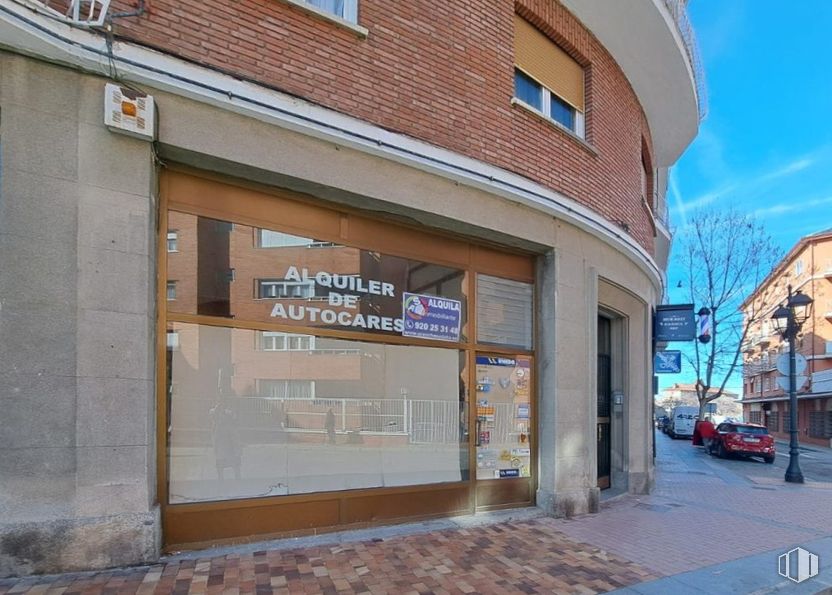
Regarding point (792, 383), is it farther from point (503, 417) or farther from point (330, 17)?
point (330, 17)

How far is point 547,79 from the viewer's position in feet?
26.2

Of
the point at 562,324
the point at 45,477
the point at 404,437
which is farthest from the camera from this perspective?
the point at 562,324

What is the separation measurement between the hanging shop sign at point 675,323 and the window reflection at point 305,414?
Result: 23.0 ft

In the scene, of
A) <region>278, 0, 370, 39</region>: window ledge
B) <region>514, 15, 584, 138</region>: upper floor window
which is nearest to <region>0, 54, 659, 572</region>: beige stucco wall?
<region>278, 0, 370, 39</region>: window ledge

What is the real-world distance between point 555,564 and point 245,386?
342cm

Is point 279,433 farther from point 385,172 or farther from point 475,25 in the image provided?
point 475,25

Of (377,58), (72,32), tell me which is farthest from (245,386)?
(377,58)

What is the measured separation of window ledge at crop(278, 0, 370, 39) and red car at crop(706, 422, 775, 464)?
20.3 meters

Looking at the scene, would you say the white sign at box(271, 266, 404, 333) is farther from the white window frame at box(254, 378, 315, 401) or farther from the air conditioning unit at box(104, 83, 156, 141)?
the air conditioning unit at box(104, 83, 156, 141)

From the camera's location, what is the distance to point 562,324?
745 cm

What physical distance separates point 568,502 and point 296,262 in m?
4.64

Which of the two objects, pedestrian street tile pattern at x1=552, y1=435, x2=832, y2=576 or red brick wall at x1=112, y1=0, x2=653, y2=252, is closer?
red brick wall at x1=112, y1=0, x2=653, y2=252

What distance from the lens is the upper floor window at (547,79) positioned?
7570 millimetres

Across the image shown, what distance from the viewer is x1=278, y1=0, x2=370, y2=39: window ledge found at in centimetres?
529
